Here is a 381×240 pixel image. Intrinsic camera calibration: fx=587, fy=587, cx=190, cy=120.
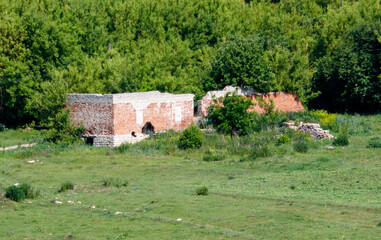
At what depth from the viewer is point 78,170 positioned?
24.7m

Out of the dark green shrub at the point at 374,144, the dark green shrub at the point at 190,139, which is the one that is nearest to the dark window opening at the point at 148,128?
the dark green shrub at the point at 190,139

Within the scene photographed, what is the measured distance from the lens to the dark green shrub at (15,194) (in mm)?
18047

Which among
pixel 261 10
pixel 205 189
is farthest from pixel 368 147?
pixel 261 10

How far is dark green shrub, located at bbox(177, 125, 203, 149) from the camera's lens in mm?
29062

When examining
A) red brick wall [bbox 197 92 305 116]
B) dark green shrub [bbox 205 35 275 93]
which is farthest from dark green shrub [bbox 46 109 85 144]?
red brick wall [bbox 197 92 305 116]

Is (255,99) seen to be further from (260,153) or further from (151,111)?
(260,153)

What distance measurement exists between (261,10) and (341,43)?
55.4 feet

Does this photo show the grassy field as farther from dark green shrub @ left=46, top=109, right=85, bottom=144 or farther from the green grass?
the green grass

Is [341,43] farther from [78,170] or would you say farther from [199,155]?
[78,170]

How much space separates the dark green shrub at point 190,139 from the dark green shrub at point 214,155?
1.06 m

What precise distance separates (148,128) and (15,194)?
46.8ft

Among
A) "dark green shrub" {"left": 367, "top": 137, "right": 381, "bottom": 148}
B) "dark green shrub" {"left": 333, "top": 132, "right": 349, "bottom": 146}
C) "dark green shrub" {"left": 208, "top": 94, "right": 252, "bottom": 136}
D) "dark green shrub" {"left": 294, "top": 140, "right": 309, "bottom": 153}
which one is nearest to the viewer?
"dark green shrub" {"left": 294, "top": 140, "right": 309, "bottom": 153}

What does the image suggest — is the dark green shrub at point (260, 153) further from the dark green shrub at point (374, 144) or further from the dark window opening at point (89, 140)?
the dark window opening at point (89, 140)

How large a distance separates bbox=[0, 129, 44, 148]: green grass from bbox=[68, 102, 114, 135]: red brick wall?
108 inches
